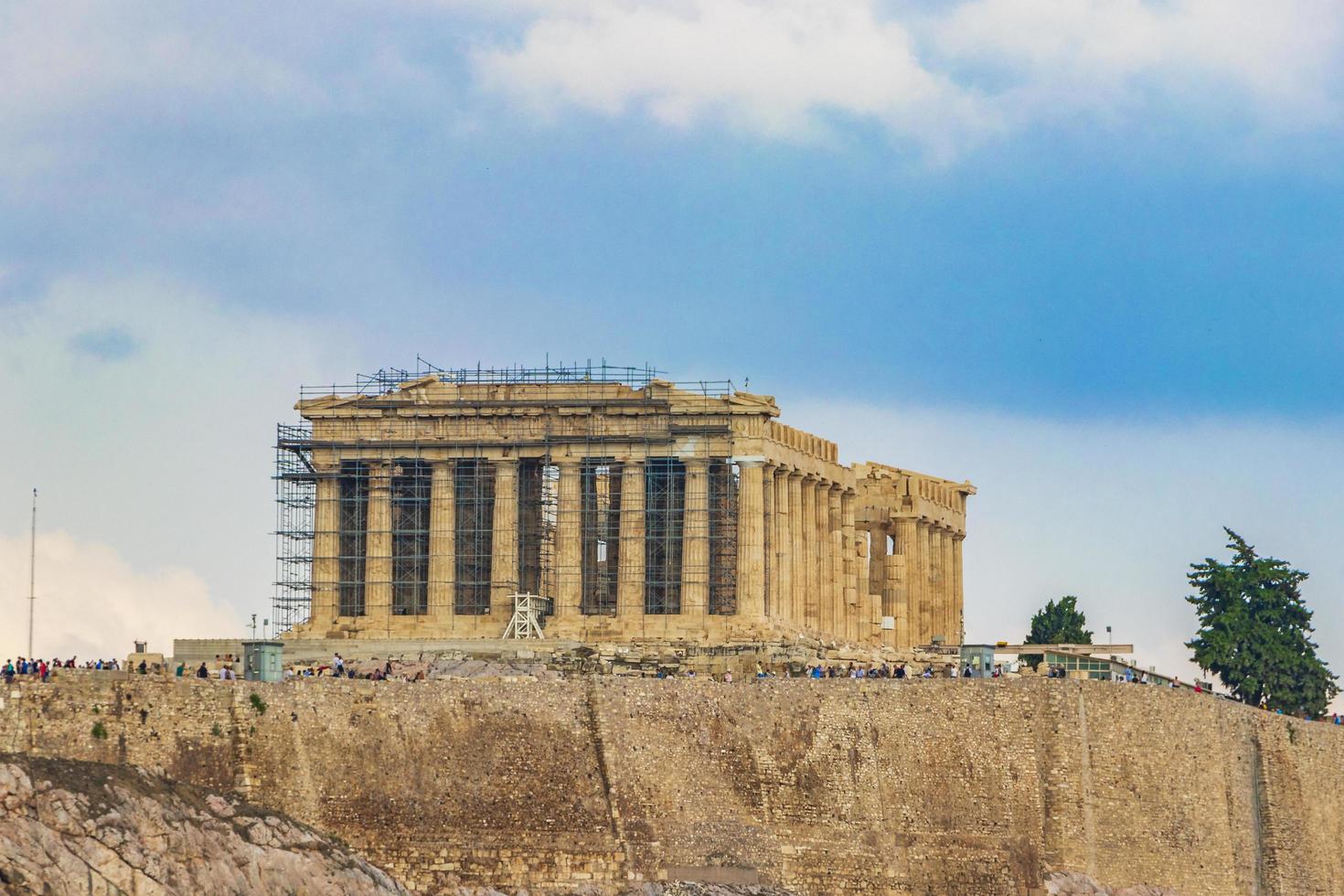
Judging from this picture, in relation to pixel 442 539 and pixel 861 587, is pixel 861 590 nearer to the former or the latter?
pixel 861 587

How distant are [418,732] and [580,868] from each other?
618 centimetres

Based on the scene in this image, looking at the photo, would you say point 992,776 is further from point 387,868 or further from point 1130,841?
point 387,868

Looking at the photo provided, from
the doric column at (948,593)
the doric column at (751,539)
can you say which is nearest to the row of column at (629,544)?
the doric column at (751,539)

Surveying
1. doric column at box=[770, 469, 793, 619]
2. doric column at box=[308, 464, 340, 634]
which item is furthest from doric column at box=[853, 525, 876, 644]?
doric column at box=[308, 464, 340, 634]

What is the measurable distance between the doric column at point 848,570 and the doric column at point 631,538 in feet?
39.3

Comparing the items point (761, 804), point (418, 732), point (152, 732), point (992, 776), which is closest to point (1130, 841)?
point (992, 776)

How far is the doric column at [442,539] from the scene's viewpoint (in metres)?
133

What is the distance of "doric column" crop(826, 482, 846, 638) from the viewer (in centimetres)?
13900

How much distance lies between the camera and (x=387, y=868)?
3935 inches

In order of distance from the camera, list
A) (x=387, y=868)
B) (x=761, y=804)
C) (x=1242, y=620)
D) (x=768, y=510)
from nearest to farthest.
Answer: (x=387, y=868) < (x=761, y=804) < (x=768, y=510) < (x=1242, y=620)

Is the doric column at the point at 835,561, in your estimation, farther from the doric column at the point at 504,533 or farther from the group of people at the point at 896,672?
the group of people at the point at 896,672

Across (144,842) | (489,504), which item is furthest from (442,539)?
(144,842)

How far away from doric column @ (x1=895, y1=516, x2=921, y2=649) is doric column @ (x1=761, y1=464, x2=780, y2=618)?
1424 cm

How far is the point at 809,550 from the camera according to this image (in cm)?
13750
